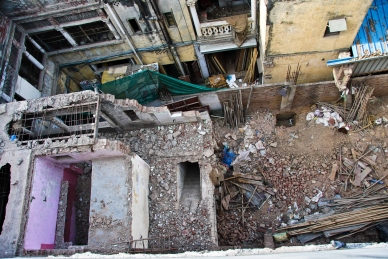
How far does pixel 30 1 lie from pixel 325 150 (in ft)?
47.9

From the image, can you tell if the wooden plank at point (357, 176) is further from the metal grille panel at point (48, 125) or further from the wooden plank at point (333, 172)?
the metal grille panel at point (48, 125)

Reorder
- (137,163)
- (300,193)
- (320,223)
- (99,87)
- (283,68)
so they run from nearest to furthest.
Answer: (137,163)
(320,223)
(300,193)
(283,68)
(99,87)

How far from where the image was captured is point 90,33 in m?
15.7

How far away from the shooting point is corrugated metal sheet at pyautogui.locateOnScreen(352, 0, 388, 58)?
13305mm

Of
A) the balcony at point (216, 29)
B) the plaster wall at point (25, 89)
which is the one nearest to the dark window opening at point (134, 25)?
the balcony at point (216, 29)

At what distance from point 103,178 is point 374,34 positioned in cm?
1250

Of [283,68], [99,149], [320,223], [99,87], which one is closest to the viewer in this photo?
[99,149]

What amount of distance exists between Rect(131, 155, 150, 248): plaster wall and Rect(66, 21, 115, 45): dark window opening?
7.23 m

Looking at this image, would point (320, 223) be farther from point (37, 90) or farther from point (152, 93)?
point (37, 90)

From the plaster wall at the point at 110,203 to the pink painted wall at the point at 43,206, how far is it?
1453 millimetres

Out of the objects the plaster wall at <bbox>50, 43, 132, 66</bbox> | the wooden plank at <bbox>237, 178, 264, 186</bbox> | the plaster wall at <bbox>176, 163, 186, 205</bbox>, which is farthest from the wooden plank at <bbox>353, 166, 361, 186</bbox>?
the plaster wall at <bbox>50, 43, 132, 66</bbox>

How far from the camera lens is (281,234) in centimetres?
1300

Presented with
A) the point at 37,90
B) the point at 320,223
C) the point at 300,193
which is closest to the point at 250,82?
the point at 300,193

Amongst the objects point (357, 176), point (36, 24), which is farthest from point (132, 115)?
point (357, 176)
